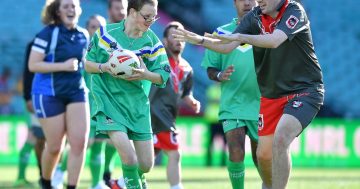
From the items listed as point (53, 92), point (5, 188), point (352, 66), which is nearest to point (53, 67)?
point (53, 92)

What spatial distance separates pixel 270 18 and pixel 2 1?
15.9m

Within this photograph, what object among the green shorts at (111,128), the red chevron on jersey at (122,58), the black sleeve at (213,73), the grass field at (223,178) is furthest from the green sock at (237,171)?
the grass field at (223,178)

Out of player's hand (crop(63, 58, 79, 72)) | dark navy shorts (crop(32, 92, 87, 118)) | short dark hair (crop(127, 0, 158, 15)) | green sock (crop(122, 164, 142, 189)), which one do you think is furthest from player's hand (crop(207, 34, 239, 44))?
dark navy shorts (crop(32, 92, 87, 118))

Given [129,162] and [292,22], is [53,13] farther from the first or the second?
[292,22]

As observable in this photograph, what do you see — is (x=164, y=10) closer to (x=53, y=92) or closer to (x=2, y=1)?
(x=2, y=1)

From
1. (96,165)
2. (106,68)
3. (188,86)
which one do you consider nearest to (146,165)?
(106,68)

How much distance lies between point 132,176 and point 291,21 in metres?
1.94

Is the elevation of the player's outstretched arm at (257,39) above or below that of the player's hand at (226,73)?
above

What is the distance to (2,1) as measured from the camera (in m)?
22.7

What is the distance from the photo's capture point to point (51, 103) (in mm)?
9461

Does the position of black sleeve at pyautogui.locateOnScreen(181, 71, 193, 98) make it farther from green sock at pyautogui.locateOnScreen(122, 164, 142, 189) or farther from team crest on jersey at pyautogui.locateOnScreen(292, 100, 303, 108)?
team crest on jersey at pyautogui.locateOnScreen(292, 100, 303, 108)

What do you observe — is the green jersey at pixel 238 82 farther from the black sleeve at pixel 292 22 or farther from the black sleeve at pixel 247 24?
the black sleeve at pixel 292 22

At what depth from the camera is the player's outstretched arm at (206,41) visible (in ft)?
24.0

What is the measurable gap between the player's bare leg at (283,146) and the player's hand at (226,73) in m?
1.66
